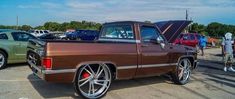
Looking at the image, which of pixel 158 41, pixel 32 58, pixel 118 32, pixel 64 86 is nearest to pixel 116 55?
pixel 118 32

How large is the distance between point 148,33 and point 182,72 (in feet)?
6.23

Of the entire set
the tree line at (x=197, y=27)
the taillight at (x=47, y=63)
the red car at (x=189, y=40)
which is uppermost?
the tree line at (x=197, y=27)

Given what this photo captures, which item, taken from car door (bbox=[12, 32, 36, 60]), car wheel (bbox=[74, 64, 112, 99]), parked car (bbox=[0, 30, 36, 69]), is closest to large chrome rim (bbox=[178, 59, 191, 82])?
car wheel (bbox=[74, 64, 112, 99])

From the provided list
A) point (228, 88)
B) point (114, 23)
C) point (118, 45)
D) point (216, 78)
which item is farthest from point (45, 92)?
point (216, 78)

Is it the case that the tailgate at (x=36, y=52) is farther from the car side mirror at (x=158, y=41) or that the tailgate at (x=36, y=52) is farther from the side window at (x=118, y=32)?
the car side mirror at (x=158, y=41)

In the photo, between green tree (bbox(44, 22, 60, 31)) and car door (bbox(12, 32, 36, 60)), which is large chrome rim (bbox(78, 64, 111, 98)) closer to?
car door (bbox(12, 32, 36, 60))

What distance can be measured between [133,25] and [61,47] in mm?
2227

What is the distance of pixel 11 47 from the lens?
10750 mm

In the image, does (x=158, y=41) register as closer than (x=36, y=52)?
No

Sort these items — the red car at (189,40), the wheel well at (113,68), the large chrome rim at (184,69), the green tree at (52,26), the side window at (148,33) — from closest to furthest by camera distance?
the wheel well at (113,68) → the side window at (148,33) → the large chrome rim at (184,69) → the red car at (189,40) → the green tree at (52,26)

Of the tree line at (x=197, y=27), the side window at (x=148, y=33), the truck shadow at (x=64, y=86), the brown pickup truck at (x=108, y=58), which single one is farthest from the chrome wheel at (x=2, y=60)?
the tree line at (x=197, y=27)

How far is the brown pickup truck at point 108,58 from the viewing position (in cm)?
589

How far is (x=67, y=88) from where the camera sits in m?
7.52

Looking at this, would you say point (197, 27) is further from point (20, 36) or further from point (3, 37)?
point (3, 37)
